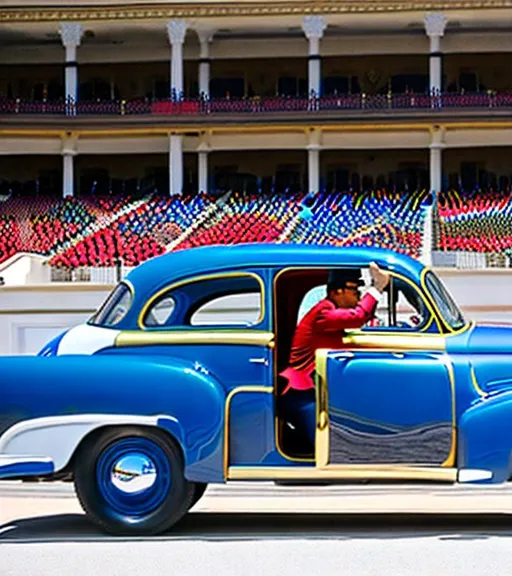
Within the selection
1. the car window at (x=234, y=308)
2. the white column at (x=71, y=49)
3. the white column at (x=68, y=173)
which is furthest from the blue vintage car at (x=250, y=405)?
the white column at (x=71, y=49)

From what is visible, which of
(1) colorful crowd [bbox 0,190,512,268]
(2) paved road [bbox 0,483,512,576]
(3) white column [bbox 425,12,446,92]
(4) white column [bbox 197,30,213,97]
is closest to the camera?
(2) paved road [bbox 0,483,512,576]

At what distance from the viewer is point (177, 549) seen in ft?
31.3

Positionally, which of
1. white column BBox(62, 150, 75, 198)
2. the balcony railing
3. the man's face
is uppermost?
the balcony railing

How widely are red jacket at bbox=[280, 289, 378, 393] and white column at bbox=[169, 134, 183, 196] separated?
34769mm

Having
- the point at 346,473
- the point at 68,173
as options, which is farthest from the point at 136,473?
Result: the point at 68,173

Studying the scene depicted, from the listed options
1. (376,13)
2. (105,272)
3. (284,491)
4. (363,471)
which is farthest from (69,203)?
(363,471)

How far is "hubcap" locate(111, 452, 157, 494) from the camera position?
10.3m

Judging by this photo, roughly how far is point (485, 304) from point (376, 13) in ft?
78.5

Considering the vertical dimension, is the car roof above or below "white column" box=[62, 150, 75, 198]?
below

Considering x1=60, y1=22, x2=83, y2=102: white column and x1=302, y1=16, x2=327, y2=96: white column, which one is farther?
x1=60, y1=22, x2=83, y2=102: white column

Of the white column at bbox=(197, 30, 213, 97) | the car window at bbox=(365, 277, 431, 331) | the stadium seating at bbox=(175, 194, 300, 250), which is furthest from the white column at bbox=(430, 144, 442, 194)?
the car window at bbox=(365, 277, 431, 331)

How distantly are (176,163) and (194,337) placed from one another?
35.1m

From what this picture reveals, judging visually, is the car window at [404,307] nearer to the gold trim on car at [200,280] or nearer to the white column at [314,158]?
the gold trim on car at [200,280]

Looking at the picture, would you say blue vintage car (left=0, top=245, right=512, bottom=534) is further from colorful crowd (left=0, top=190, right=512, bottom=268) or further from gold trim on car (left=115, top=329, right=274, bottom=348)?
colorful crowd (left=0, top=190, right=512, bottom=268)
